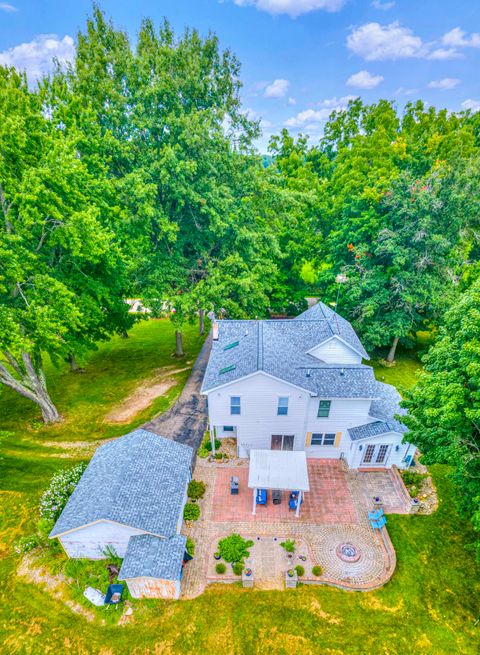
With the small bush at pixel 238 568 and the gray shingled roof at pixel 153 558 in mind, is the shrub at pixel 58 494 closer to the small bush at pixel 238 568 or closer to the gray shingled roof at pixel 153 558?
the gray shingled roof at pixel 153 558

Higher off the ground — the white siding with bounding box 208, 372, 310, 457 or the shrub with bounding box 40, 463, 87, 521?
the white siding with bounding box 208, 372, 310, 457

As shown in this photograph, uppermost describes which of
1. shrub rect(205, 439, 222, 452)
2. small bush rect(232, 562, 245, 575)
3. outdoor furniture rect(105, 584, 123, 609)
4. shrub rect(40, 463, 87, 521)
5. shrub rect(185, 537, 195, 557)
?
shrub rect(40, 463, 87, 521)

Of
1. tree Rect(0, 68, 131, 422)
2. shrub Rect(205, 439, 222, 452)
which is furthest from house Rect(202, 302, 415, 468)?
tree Rect(0, 68, 131, 422)

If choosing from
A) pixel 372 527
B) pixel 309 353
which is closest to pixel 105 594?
pixel 372 527

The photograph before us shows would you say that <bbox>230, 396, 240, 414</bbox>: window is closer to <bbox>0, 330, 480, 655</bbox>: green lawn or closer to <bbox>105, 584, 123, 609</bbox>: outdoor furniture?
<bbox>0, 330, 480, 655</bbox>: green lawn

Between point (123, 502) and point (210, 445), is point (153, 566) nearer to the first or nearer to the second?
point (123, 502)

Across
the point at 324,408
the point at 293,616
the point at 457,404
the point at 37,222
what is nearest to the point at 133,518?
the point at 293,616
